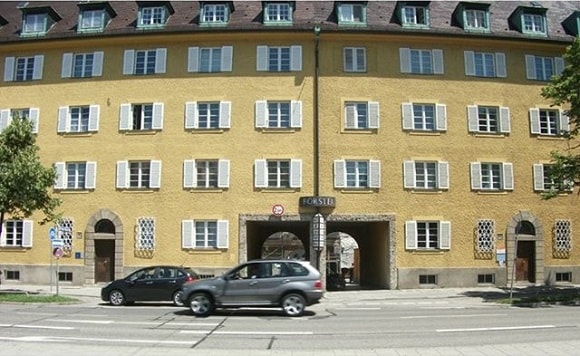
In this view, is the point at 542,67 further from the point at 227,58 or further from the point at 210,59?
the point at 210,59

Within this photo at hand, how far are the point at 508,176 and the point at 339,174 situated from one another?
9067 mm

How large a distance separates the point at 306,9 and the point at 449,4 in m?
8.51

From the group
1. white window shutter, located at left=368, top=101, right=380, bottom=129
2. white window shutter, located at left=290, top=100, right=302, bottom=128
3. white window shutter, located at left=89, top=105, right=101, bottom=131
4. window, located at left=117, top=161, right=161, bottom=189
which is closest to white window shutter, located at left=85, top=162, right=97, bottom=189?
window, located at left=117, top=161, right=161, bottom=189

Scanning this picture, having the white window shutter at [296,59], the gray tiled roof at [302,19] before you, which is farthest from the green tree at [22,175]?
the white window shutter at [296,59]

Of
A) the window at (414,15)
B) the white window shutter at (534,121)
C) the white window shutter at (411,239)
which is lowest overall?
the white window shutter at (411,239)

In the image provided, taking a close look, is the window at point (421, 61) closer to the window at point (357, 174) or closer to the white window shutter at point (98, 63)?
the window at point (357, 174)

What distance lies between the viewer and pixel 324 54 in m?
31.2

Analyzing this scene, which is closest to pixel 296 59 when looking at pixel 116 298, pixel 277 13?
pixel 277 13

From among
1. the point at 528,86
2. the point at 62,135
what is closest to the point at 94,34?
the point at 62,135

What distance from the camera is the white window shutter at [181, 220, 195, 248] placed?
98.8 ft

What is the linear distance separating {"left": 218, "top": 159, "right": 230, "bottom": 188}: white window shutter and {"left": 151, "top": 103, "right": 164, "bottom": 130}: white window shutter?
3844 mm

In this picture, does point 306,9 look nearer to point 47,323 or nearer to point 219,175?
point 219,175

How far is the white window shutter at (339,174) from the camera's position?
30.2m

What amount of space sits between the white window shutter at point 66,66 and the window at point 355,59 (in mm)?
15027
